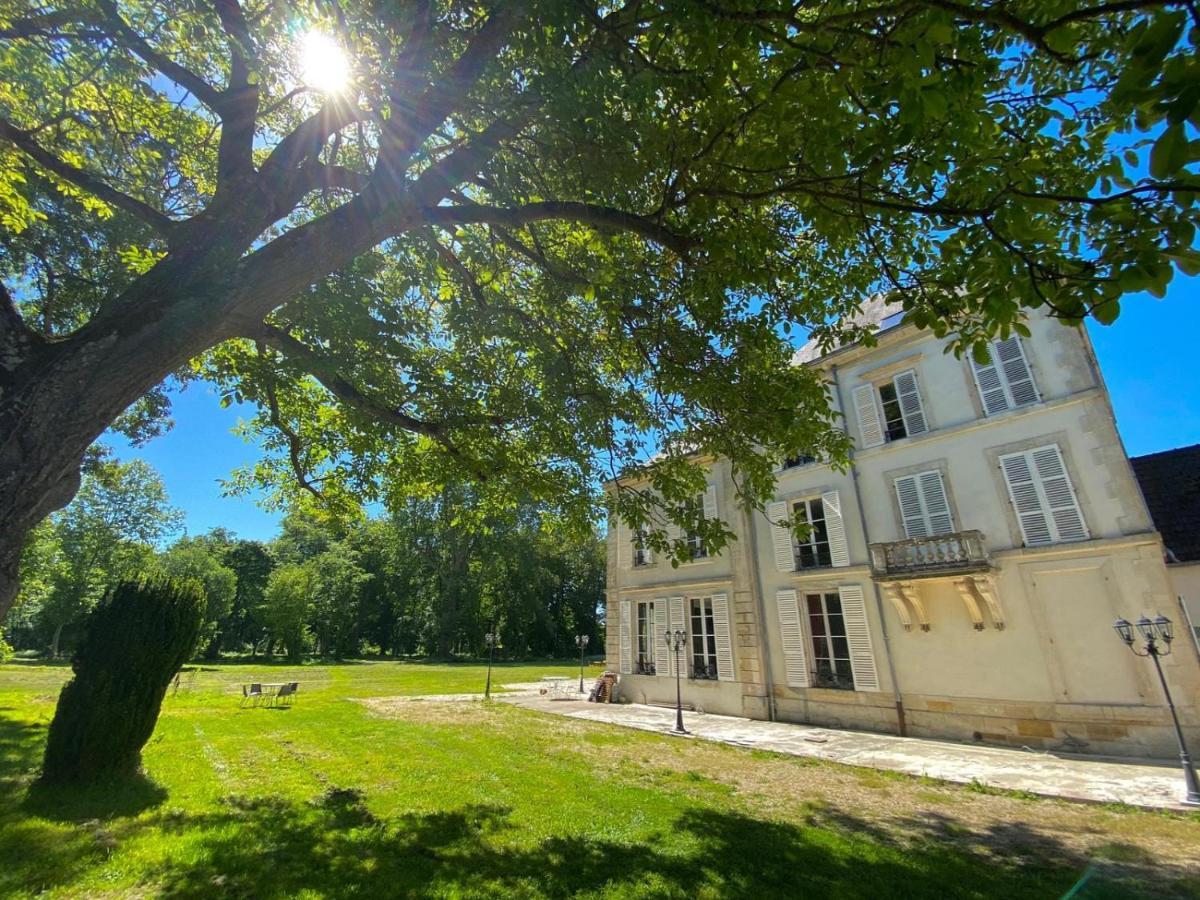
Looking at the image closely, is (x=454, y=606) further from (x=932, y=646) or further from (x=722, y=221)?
(x=722, y=221)

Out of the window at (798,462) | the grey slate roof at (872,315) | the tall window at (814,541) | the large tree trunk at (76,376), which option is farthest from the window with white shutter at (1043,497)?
the large tree trunk at (76,376)

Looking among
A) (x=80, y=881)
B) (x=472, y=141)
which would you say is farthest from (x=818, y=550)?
(x=80, y=881)

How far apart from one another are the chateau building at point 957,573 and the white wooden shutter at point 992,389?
46 mm

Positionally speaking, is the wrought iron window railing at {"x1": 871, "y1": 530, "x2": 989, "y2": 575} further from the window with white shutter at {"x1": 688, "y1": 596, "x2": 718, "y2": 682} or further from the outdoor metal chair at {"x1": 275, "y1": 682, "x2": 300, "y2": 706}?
the outdoor metal chair at {"x1": 275, "y1": 682, "x2": 300, "y2": 706}

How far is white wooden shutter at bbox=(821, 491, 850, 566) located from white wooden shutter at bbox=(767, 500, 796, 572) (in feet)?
3.33

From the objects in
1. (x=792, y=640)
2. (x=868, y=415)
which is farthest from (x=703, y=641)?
(x=868, y=415)

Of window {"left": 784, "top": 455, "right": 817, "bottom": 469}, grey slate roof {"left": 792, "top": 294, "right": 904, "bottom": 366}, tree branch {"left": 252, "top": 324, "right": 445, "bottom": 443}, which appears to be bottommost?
tree branch {"left": 252, "top": 324, "right": 445, "bottom": 443}

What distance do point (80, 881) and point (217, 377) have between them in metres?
5.35

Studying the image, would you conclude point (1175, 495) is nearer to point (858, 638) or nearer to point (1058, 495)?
point (1058, 495)

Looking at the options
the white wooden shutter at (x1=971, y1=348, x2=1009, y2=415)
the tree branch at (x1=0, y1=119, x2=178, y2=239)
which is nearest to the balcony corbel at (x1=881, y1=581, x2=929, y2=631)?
the white wooden shutter at (x1=971, y1=348, x2=1009, y2=415)

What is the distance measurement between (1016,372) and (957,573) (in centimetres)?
473

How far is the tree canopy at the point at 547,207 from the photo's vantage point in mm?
2537

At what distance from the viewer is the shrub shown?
6320 millimetres

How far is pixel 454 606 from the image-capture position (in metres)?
44.5
